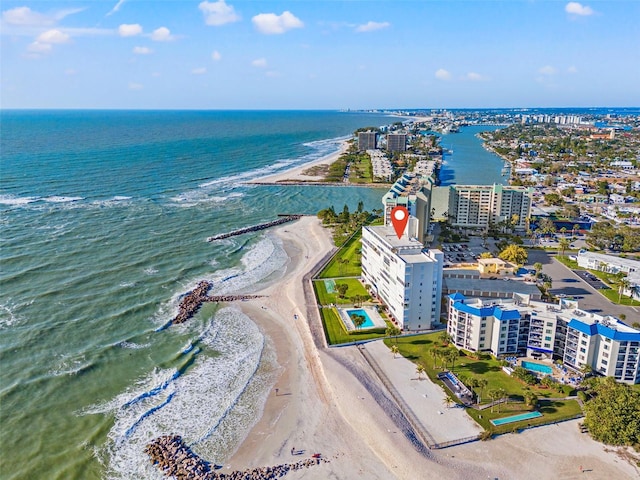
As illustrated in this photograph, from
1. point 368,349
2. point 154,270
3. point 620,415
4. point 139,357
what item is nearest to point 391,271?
point 368,349

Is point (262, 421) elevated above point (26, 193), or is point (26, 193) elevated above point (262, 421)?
point (26, 193)

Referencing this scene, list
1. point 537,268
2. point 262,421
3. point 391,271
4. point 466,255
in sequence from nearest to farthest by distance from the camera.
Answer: point 262,421 → point 391,271 → point 537,268 → point 466,255

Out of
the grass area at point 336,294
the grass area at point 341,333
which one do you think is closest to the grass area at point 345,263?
the grass area at point 336,294

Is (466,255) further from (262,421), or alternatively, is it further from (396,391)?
(262,421)

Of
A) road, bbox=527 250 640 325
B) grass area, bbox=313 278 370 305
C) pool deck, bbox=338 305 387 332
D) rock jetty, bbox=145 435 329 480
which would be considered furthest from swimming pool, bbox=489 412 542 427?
grass area, bbox=313 278 370 305

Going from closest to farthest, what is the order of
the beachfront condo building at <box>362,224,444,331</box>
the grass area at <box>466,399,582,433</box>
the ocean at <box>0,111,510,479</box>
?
1. the grass area at <box>466,399,582,433</box>
2. the ocean at <box>0,111,510,479</box>
3. the beachfront condo building at <box>362,224,444,331</box>

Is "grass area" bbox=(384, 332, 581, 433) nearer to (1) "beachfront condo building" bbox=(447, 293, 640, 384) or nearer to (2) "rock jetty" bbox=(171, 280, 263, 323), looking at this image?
(1) "beachfront condo building" bbox=(447, 293, 640, 384)

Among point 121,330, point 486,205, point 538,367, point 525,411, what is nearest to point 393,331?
point 538,367
